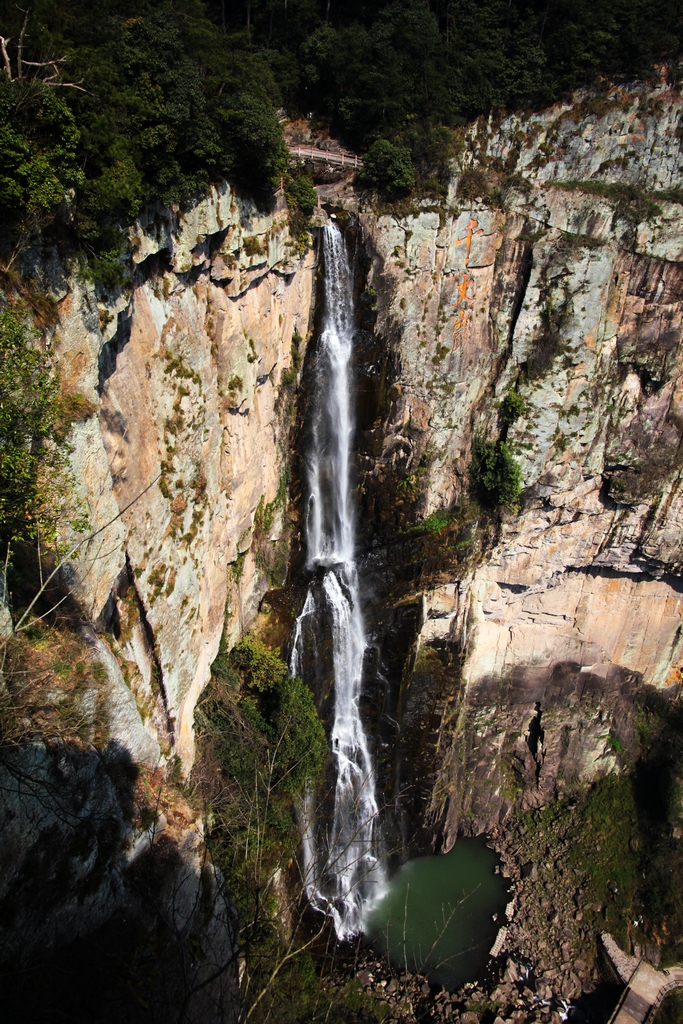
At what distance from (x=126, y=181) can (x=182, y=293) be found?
2731mm

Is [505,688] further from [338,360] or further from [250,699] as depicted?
[338,360]

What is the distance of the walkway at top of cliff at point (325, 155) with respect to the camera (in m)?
18.2

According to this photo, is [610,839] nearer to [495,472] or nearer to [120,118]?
[495,472]

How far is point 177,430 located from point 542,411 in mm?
11702

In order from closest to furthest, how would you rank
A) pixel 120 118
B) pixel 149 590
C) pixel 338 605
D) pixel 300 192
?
pixel 120 118, pixel 149 590, pixel 300 192, pixel 338 605

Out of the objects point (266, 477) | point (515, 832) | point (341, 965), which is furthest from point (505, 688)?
point (266, 477)

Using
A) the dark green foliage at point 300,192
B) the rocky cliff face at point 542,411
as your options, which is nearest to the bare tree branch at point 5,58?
the dark green foliage at point 300,192

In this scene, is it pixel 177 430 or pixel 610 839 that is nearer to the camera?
pixel 177 430

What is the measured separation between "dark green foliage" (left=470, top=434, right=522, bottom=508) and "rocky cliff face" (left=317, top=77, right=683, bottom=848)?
0.31 meters

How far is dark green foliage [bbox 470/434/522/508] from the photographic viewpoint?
63.4ft

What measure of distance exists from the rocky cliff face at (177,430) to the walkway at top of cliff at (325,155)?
3.60 meters

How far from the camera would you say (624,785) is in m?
22.7

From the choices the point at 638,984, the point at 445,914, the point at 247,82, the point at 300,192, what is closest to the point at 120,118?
the point at 247,82

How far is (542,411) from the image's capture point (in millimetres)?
18875
